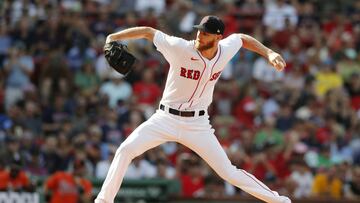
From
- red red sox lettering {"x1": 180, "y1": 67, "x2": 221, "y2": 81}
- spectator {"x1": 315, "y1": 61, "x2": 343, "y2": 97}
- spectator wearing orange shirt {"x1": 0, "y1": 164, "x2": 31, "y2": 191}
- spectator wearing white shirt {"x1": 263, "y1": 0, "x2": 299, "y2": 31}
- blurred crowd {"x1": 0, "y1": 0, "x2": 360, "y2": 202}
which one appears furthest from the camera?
spectator wearing white shirt {"x1": 263, "y1": 0, "x2": 299, "y2": 31}

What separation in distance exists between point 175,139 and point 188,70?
68 centimetres

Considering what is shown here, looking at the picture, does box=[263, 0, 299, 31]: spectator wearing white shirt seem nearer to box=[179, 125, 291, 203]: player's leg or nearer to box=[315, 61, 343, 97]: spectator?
box=[315, 61, 343, 97]: spectator

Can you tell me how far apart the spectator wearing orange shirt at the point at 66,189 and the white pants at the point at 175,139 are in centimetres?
504

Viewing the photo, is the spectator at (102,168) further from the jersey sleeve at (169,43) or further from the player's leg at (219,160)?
the jersey sleeve at (169,43)

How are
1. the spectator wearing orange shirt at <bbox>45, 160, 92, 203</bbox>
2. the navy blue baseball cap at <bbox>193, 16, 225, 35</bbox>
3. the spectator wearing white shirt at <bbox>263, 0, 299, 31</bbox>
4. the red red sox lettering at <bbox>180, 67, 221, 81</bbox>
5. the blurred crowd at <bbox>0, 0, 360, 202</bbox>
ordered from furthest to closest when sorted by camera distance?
the spectator wearing white shirt at <bbox>263, 0, 299, 31</bbox> → the blurred crowd at <bbox>0, 0, 360, 202</bbox> → the spectator wearing orange shirt at <bbox>45, 160, 92, 203</bbox> → the red red sox lettering at <bbox>180, 67, 221, 81</bbox> → the navy blue baseball cap at <bbox>193, 16, 225, 35</bbox>

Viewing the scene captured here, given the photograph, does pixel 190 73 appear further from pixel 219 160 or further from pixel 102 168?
pixel 102 168

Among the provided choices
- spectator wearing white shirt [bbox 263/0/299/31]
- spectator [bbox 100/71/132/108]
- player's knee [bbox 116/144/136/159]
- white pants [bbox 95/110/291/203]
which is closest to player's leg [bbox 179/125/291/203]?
white pants [bbox 95/110/291/203]

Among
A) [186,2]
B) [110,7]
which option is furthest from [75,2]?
[186,2]

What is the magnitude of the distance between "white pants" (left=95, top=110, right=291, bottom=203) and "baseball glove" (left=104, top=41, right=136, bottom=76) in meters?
0.59

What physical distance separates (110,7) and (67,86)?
7.23ft

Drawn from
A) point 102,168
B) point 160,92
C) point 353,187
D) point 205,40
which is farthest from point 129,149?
point 160,92

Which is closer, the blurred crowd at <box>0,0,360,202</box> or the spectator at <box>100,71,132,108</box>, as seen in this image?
the blurred crowd at <box>0,0,360,202</box>

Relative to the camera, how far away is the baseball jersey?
350 inches

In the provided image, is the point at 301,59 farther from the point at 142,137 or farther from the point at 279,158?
the point at 142,137
